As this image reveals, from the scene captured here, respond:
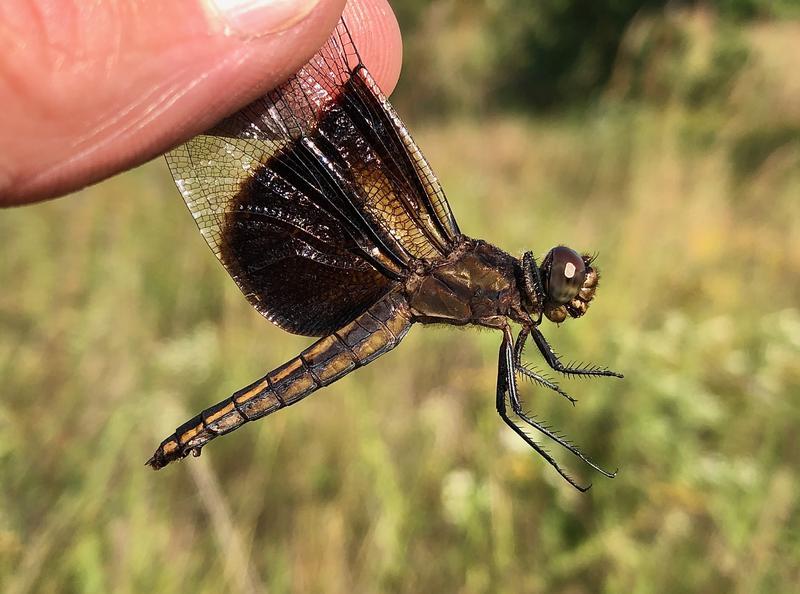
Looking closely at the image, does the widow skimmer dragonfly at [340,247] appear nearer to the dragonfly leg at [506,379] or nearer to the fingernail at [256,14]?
the dragonfly leg at [506,379]

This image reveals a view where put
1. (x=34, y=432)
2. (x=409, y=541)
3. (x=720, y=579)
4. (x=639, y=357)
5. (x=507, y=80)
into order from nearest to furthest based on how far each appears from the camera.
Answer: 1. (x=720, y=579)
2. (x=409, y=541)
3. (x=34, y=432)
4. (x=639, y=357)
5. (x=507, y=80)

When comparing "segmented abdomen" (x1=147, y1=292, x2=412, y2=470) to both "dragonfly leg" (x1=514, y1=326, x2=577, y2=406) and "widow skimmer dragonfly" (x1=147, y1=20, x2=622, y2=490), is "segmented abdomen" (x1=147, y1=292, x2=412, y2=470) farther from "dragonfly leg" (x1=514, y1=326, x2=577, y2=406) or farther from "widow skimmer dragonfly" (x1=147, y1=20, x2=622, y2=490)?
"dragonfly leg" (x1=514, y1=326, x2=577, y2=406)

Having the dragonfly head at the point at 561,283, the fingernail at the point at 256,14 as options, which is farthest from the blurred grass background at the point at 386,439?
the fingernail at the point at 256,14

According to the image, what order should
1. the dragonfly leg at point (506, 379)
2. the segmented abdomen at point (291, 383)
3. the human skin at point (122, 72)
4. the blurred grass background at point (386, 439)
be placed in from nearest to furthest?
1. the human skin at point (122, 72)
2. the segmented abdomen at point (291, 383)
3. the dragonfly leg at point (506, 379)
4. the blurred grass background at point (386, 439)

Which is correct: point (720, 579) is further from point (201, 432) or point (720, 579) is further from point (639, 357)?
point (201, 432)

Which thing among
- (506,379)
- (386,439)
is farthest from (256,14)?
(386,439)

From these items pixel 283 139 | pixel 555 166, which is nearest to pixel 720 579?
pixel 283 139

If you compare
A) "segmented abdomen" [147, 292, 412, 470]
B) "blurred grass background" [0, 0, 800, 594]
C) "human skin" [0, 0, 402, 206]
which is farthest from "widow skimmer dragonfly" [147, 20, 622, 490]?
"blurred grass background" [0, 0, 800, 594]

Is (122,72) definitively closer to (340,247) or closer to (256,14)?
(256,14)
